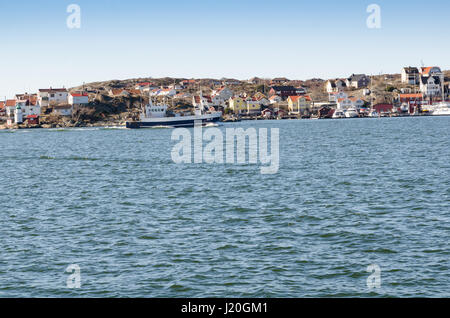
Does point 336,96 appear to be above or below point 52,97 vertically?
below

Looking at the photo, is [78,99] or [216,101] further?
[216,101]

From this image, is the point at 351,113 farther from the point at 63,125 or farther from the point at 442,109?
the point at 63,125

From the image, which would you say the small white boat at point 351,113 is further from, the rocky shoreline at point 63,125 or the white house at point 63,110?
the white house at point 63,110

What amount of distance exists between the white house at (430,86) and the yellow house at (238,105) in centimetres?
6806

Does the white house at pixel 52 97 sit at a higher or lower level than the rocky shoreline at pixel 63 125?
higher

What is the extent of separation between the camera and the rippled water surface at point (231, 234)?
14.1m

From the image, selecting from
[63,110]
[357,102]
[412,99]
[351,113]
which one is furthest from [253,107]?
[63,110]

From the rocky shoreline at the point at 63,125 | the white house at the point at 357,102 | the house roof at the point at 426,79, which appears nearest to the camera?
the rocky shoreline at the point at 63,125

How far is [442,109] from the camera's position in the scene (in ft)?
569

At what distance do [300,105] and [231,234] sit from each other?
17252 centimetres

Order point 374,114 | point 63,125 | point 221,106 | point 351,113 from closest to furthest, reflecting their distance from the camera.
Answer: point 63,125
point 374,114
point 351,113
point 221,106

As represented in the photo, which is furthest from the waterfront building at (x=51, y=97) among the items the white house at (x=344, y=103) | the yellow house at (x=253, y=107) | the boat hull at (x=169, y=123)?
the white house at (x=344, y=103)

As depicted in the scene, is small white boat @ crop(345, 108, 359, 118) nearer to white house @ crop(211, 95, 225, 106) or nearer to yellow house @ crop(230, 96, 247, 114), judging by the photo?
yellow house @ crop(230, 96, 247, 114)
